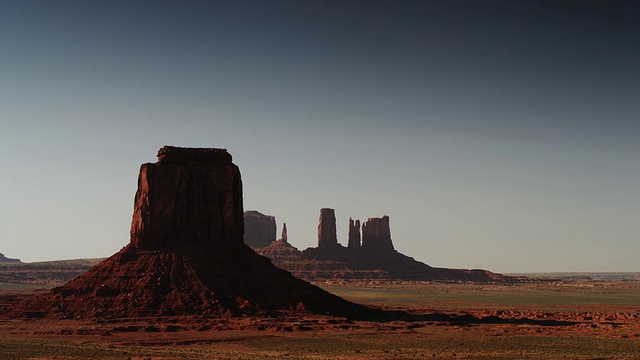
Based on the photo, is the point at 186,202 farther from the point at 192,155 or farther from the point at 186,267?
the point at 186,267

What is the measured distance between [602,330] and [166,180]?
53361 millimetres

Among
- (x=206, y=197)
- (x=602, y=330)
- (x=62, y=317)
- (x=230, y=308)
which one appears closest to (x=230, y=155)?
(x=206, y=197)

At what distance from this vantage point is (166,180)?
8688cm

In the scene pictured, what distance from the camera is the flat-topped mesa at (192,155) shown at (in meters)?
88.3

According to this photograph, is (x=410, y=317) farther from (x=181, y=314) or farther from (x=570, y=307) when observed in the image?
(x=570, y=307)

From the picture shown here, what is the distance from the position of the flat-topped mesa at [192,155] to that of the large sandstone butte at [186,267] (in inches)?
5.0

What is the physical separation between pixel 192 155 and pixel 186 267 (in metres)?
15.5

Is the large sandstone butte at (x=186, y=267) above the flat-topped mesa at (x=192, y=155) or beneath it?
beneath

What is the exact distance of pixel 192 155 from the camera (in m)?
88.9

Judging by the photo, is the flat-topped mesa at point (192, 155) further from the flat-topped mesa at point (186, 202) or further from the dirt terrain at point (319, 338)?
the dirt terrain at point (319, 338)

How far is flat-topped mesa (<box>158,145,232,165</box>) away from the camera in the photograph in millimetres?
88312

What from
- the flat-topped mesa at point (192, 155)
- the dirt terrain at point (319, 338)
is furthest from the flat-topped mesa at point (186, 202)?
the dirt terrain at point (319, 338)

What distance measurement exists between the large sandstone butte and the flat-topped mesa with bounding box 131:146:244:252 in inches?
4.9

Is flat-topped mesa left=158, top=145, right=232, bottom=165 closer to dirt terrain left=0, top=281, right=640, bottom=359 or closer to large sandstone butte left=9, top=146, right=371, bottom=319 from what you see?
large sandstone butte left=9, top=146, right=371, bottom=319
